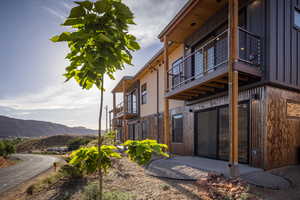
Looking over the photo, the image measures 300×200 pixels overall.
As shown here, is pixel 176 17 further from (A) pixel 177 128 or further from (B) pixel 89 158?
(B) pixel 89 158

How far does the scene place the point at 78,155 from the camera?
228cm

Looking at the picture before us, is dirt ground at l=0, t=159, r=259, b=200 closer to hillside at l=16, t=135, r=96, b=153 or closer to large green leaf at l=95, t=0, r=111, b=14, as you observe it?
large green leaf at l=95, t=0, r=111, b=14

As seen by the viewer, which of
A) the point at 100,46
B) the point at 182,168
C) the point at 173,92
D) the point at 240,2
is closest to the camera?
the point at 100,46

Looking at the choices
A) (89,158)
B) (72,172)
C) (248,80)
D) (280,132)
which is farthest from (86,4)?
(280,132)

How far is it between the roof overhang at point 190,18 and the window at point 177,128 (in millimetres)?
4308

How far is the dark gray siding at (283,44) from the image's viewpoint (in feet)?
18.1

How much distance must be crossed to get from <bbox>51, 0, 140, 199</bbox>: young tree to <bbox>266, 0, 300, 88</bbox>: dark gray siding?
513 centimetres

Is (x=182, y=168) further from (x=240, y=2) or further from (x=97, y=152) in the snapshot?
(x=240, y=2)

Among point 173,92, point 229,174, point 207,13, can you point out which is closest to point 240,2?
point 207,13

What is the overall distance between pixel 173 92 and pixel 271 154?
13.8ft

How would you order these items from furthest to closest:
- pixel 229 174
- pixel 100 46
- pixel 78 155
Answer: pixel 229 174 < pixel 78 155 < pixel 100 46

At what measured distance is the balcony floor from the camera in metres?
5.30

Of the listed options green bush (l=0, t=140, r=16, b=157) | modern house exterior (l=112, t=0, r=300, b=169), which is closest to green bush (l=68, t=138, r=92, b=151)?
green bush (l=0, t=140, r=16, b=157)

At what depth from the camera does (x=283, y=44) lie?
587cm
